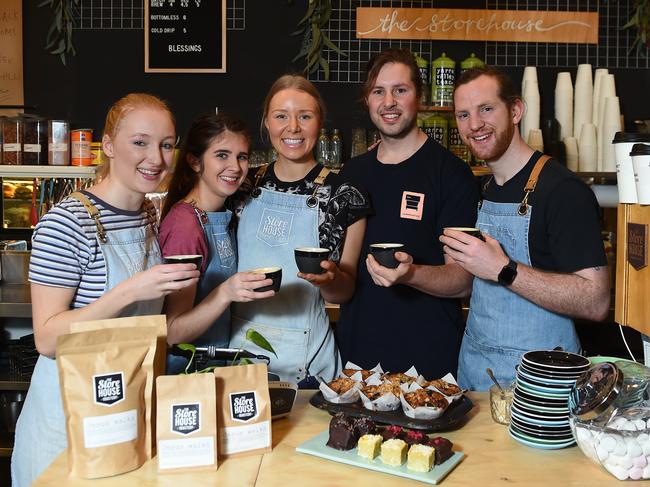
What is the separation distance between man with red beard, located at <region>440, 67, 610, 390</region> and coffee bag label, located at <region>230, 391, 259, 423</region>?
791mm

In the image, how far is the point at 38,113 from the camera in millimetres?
4445

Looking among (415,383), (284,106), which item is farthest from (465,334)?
(284,106)

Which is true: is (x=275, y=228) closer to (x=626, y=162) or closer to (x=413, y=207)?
(x=413, y=207)

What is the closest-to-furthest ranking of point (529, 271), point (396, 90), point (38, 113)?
point (529, 271)
point (396, 90)
point (38, 113)

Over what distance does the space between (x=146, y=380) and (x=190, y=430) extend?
0.14 metres

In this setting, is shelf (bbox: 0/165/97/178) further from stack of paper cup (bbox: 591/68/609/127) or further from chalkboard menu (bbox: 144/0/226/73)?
stack of paper cup (bbox: 591/68/609/127)

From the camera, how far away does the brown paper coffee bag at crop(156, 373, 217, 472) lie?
1.52m

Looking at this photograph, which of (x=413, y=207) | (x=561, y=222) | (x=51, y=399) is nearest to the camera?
(x=51, y=399)

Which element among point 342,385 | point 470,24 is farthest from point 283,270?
point 470,24

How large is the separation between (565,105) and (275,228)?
2.48 metres

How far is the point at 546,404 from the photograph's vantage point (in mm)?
1687

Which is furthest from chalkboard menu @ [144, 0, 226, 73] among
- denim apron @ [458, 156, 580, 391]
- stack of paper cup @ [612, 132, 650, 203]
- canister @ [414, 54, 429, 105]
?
stack of paper cup @ [612, 132, 650, 203]

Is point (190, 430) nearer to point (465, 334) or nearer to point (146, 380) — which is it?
point (146, 380)

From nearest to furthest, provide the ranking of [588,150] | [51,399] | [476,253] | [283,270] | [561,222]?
[51,399] → [476,253] → [561,222] → [283,270] → [588,150]
